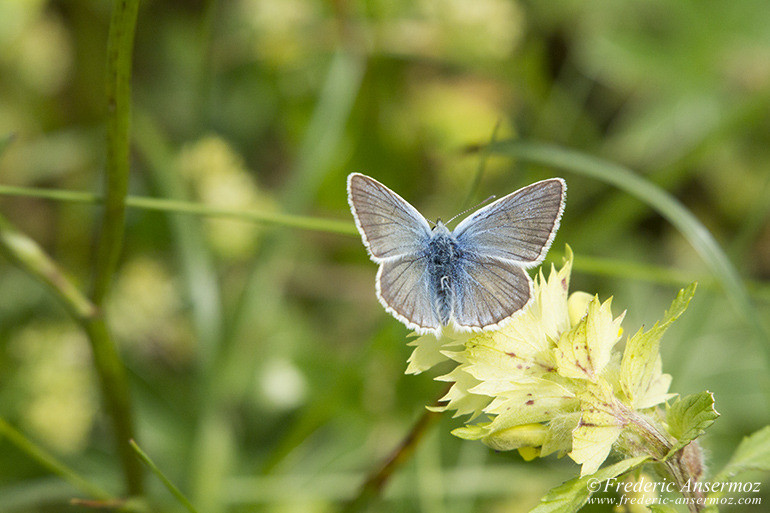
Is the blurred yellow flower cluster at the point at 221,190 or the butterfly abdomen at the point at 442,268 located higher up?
the blurred yellow flower cluster at the point at 221,190

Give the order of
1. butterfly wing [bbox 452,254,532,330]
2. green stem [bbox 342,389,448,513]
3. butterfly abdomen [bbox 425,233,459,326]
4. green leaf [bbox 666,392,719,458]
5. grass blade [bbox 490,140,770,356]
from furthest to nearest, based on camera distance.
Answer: grass blade [bbox 490,140,770,356], green stem [bbox 342,389,448,513], butterfly abdomen [bbox 425,233,459,326], butterfly wing [bbox 452,254,532,330], green leaf [bbox 666,392,719,458]

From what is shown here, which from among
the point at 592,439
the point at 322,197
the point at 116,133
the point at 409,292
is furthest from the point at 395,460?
the point at 322,197

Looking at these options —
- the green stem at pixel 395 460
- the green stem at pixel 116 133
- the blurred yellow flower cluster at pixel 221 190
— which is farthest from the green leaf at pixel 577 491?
the blurred yellow flower cluster at pixel 221 190

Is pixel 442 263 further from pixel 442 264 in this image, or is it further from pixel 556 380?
pixel 556 380

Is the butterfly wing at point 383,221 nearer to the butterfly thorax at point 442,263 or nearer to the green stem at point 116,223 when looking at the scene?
the butterfly thorax at point 442,263

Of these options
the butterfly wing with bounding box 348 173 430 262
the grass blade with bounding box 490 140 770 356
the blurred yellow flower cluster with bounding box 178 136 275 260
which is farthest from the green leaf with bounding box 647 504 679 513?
the blurred yellow flower cluster with bounding box 178 136 275 260

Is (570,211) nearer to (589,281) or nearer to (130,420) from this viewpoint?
(589,281)

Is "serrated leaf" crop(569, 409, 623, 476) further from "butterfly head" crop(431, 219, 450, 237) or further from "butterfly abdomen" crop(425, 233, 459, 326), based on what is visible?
"butterfly head" crop(431, 219, 450, 237)
